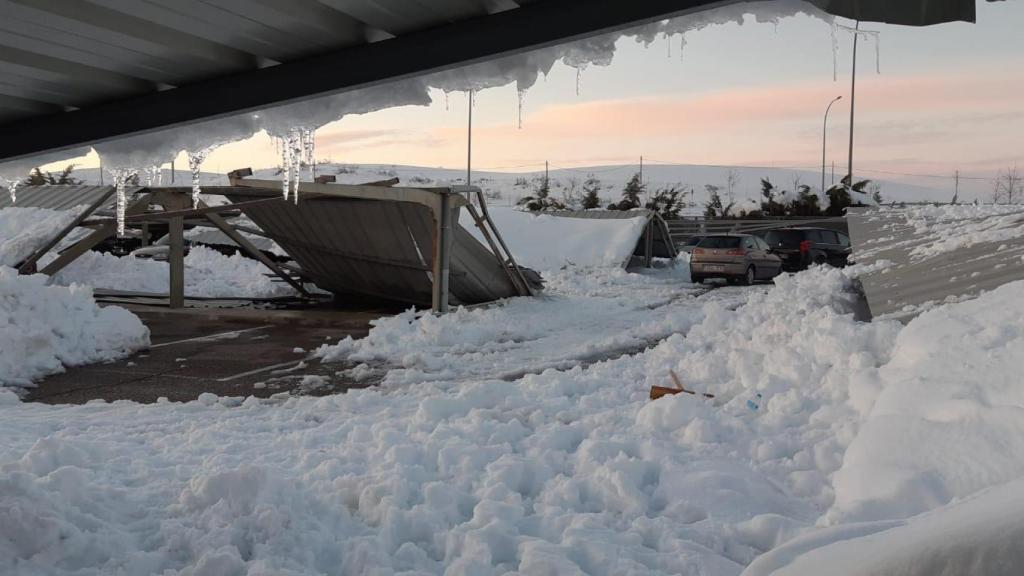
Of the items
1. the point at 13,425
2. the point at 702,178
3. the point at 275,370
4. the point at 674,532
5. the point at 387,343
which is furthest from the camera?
the point at 702,178

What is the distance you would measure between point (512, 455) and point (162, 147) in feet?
9.48

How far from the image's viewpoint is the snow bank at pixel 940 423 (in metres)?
4.06

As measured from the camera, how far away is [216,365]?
34.5 feet

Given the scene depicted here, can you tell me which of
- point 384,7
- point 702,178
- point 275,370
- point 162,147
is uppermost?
point 702,178

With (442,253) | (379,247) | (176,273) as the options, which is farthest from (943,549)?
(176,273)

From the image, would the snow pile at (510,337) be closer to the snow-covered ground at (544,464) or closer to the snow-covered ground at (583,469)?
the snow-covered ground at (583,469)

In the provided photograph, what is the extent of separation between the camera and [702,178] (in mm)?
140750

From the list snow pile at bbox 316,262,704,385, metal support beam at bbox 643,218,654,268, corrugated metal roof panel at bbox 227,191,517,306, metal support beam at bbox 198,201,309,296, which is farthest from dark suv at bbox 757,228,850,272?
metal support beam at bbox 198,201,309,296

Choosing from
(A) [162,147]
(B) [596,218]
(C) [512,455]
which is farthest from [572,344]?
(B) [596,218]

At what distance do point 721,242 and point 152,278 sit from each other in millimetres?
16301

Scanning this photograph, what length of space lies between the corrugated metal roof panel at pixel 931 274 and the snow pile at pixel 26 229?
15.9 m

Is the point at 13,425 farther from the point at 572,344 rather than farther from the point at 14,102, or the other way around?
the point at 572,344

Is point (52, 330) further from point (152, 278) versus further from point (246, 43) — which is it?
point (152, 278)

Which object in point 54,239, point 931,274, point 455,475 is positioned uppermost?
point 54,239
